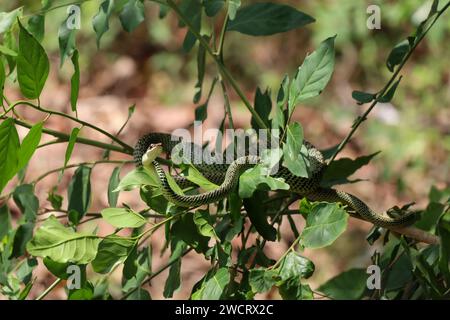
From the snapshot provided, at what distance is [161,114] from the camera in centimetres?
577

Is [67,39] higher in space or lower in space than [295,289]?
higher

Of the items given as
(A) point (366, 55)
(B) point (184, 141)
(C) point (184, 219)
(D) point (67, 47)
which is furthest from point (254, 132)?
(A) point (366, 55)

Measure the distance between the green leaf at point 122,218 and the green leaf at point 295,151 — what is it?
1.22ft

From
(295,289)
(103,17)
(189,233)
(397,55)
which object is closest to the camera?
(295,289)

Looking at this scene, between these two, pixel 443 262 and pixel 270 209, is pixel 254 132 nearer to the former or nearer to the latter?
pixel 270 209

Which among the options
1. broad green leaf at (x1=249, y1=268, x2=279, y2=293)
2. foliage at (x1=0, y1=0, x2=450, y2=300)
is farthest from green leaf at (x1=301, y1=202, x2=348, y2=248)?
broad green leaf at (x1=249, y1=268, x2=279, y2=293)

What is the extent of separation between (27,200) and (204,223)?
724 mm

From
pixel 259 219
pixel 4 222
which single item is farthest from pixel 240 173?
pixel 4 222

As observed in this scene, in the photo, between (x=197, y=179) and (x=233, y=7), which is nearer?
(x=197, y=179)

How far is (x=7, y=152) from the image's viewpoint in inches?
64.5

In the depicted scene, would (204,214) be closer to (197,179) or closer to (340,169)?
(197,179)

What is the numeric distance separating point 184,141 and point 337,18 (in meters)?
3.60

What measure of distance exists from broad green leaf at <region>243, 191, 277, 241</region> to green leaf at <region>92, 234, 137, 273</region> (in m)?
0.35

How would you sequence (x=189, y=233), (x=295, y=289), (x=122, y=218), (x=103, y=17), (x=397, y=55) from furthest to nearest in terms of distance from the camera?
1. (x=397, y=55)
2. (x=103, y=17)
3. (x=189, y=233)
4. (x=122, y=218)
5. (x=295, y=289)
